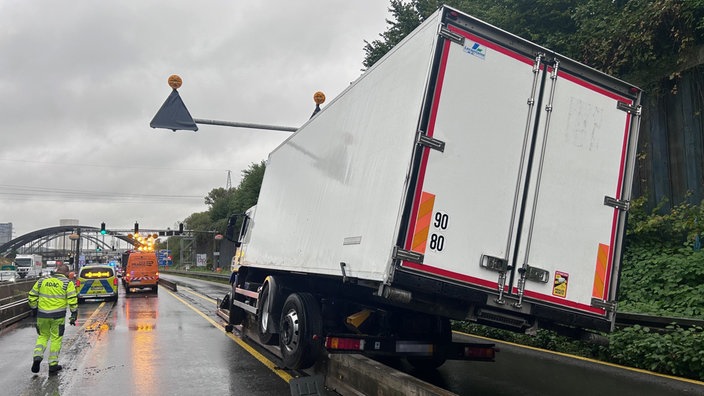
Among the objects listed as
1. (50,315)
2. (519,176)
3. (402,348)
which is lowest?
(50,315)

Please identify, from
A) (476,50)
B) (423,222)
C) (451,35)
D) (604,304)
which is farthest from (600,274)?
(451,35)

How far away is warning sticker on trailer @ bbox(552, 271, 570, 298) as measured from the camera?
5.16 meters

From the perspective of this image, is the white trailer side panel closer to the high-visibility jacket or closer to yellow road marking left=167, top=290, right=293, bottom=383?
yellow road marking left=167, top=290, right=293, bottom=383

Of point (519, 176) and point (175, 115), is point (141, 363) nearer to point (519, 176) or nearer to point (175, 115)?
point (175, 115)

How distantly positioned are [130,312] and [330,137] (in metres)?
13.1

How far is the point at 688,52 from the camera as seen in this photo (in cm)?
1272

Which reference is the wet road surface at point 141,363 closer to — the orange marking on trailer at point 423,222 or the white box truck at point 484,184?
the white box truck at point 484,184

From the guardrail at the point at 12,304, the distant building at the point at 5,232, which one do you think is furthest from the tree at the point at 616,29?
the distant building at the point at 5,232

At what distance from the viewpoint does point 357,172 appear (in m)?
5.90

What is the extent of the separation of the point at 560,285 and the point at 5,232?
154721 mm

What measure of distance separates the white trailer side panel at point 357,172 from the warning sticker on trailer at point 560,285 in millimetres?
1693

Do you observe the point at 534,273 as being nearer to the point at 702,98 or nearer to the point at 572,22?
Answer: the point at 702,98

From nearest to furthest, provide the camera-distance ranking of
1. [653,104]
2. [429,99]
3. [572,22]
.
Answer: [429,99] < [653,104] < [572,22]

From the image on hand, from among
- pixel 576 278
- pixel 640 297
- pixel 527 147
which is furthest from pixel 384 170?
pixel 640 297
